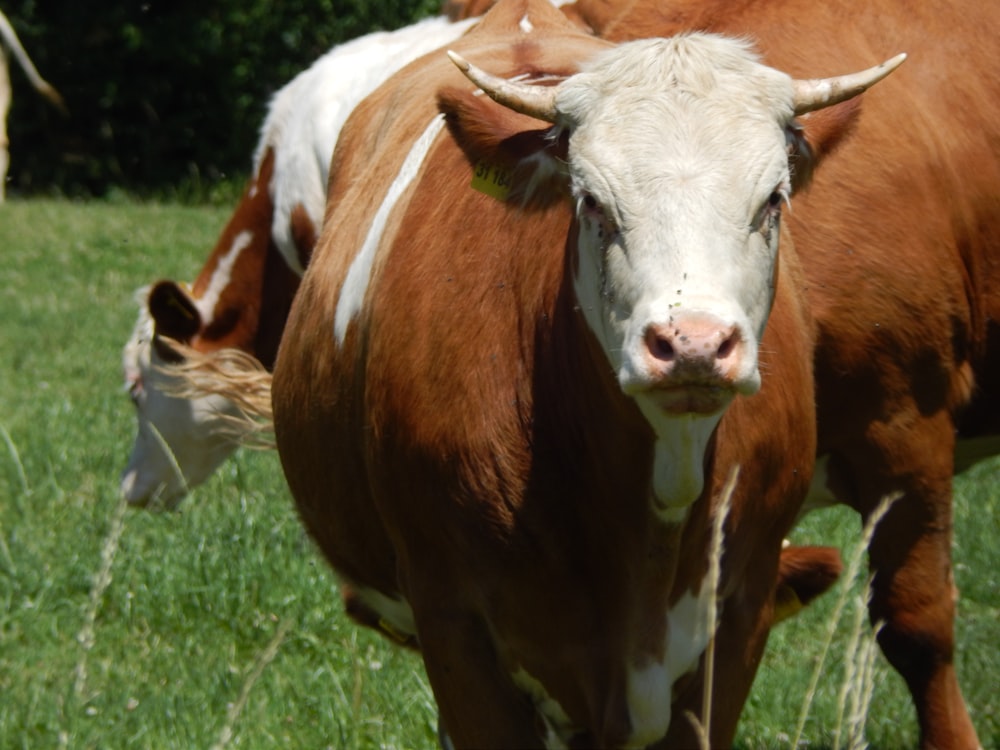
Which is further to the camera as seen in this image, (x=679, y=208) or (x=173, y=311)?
(x=173, y=311)

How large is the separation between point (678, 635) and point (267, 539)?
8.28ft

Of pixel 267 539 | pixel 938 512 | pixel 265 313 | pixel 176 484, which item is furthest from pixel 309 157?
pixel 938 512

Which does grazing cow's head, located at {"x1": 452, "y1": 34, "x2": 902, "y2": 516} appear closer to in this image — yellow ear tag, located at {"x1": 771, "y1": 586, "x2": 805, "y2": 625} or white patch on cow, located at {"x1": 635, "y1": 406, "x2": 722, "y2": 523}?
white patch on cow, located at {"x1": 635, "y1": 406, "x2": 722, "y2": 523}

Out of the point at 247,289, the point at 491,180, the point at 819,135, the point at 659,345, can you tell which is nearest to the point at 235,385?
the point at 247,289

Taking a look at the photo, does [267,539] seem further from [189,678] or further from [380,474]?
[380,474]

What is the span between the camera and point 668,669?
10.7ft

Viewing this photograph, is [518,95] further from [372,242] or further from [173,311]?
[173,311]

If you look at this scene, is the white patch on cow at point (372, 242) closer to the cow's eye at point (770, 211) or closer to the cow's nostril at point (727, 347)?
the cow's eye at point (770, 211)

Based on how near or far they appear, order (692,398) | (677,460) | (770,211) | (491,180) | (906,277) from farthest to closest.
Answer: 1. (906,277)
2. (491,180)
3. (677,460)
4. (770,211)
5. (692,398)

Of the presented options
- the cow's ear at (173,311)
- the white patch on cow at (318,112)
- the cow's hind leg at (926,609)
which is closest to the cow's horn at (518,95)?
the cow's hind leg at (926,609)

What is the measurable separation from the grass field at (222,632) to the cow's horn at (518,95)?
1.16 m

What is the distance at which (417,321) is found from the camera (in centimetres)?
331

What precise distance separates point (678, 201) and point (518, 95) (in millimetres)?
483

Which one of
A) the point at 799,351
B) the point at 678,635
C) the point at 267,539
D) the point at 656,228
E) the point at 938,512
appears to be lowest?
the point at 267,539
